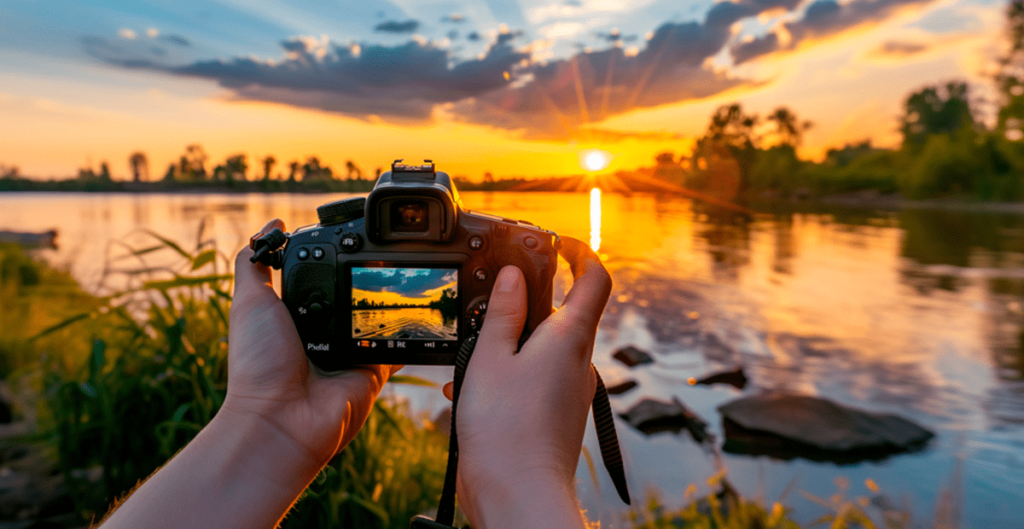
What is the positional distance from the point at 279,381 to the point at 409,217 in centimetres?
48

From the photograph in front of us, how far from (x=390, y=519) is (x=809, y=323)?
11.6 metres

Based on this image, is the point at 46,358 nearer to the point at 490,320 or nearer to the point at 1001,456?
the point at 490,320

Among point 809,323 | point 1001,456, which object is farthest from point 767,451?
point 809,323

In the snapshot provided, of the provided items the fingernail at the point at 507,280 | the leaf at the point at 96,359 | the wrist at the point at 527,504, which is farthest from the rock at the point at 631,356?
the wrist at the point at 527,504

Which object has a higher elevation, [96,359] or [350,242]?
[350,242]

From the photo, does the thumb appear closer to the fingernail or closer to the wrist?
the fingernail

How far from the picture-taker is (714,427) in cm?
597

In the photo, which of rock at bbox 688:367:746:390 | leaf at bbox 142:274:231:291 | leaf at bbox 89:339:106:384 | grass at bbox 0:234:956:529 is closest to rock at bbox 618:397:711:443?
A: rock at bbox 688:367:746:390

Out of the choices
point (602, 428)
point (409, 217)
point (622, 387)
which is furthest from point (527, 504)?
point (622, 387)

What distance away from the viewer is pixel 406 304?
1.30 m

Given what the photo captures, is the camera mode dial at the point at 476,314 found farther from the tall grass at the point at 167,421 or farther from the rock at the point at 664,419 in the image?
the rock at the point at 664,419

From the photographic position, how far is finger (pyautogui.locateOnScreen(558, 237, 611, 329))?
1026mm

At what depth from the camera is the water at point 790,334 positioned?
3141 millimetres

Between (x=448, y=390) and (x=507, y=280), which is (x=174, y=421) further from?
(x=507, y=280)
